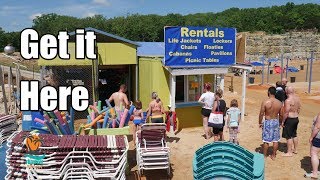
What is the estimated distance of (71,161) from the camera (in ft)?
20.2

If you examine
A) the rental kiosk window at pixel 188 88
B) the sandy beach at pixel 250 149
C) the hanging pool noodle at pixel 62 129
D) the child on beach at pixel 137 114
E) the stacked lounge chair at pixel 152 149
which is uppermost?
the rental kiosk window at pixel 188 88

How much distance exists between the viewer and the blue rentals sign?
38.6ft

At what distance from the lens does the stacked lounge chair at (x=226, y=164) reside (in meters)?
5.54

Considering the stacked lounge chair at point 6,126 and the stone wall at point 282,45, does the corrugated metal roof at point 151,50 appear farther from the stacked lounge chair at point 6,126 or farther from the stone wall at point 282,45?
the stone wall at point 282,45

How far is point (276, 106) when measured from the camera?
859 cm

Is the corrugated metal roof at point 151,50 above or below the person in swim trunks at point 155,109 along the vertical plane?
above

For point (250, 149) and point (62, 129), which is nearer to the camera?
point (62, 129)

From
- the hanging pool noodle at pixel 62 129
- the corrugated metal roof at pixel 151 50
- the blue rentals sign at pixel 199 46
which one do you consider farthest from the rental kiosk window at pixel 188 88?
the hanging pool noodle at pixel 62 129

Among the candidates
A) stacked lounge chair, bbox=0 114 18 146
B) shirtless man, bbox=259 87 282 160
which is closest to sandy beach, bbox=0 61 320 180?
shirtless man, bbox=259 87 282 160

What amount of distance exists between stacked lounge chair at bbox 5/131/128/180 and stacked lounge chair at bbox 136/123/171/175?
4.39 feet

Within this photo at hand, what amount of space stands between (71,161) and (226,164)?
2633mm

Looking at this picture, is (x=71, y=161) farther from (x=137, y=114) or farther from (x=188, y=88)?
(x=188, y=88)

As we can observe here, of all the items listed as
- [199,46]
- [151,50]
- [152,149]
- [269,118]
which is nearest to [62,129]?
[152,149]

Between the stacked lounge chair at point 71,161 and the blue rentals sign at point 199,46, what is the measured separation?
5821 millimetres
